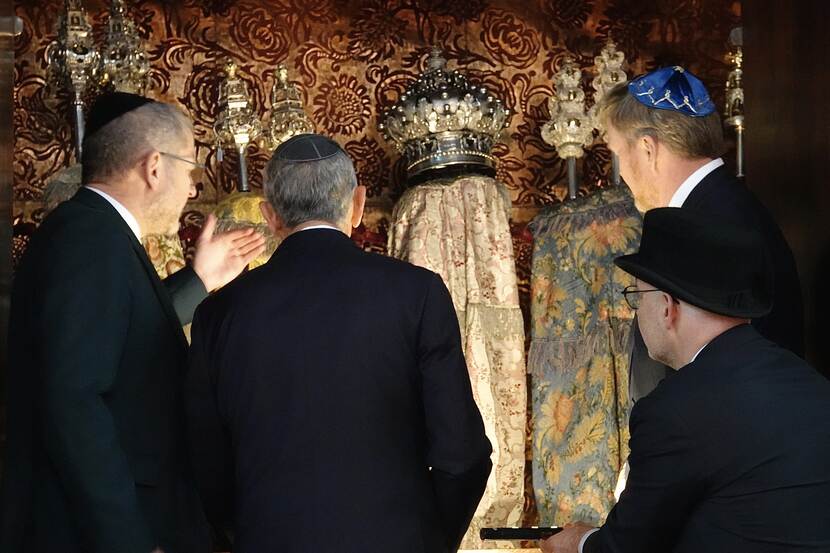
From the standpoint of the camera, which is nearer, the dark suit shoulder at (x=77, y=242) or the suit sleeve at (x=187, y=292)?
the dark suit shoulder at (x=77, y=242)

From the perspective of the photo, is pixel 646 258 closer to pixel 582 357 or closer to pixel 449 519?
pixel 449 519

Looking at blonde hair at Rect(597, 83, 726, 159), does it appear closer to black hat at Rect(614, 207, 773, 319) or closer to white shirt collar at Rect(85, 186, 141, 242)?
black hat at Rect(614, 207, 773, 319)

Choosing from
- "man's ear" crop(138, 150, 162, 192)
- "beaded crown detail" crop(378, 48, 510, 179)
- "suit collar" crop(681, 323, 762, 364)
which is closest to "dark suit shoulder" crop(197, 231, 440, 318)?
"man's ear" crop(138, 150, 162, 192)

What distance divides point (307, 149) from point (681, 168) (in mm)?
843

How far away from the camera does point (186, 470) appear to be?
2791 millimetres

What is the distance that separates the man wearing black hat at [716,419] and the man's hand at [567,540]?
67 mm

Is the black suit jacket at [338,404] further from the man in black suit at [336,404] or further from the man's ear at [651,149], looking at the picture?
the man's ear at [651,149]

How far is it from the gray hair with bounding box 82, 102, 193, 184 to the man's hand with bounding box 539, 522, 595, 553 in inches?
46.3

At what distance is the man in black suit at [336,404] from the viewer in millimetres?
2529

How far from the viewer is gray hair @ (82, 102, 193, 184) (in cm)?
288

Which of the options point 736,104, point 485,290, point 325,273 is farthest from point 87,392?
point 736,104

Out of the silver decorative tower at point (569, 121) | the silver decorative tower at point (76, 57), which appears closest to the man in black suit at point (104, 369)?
the silver decorative tower at point (76, 57)

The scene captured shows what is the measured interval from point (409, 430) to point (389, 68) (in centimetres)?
305

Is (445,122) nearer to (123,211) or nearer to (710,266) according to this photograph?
(123,211)
